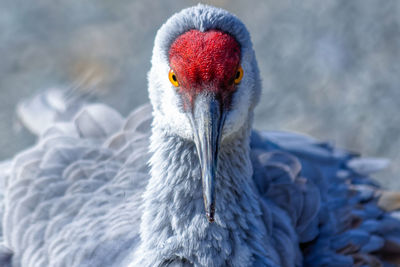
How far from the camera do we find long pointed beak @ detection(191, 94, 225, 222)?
2170 millimetres

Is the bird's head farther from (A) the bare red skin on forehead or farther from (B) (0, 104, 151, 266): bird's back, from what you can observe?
(B) (0, 104, 151, 266): bird's back

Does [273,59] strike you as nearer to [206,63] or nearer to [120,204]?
[120,204]

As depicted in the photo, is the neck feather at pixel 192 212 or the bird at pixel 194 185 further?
the neck feather at pixel 192 212

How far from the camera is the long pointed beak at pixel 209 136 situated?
2.17 meters

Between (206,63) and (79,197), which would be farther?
(79,197)

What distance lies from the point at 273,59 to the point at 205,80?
3.72 meters

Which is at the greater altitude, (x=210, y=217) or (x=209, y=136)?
(x=209, y=136)

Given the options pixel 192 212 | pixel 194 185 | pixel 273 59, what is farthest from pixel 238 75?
A: pixel 273 59

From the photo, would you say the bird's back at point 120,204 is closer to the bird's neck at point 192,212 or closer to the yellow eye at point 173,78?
the bird's neck at point 192,212

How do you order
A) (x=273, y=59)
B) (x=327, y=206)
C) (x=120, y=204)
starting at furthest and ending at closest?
(x=273, y=59)
(x=327, y=206)
(x=120, y=204)

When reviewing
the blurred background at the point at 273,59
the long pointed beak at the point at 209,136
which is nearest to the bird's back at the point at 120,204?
the long pointed beak at the point at 209,136

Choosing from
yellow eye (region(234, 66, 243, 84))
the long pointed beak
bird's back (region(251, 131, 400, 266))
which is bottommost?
→ bird's back (region(251, 131, 400, 266))

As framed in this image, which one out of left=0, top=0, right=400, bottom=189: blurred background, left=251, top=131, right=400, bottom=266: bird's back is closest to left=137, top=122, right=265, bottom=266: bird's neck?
left=251, top=131, right=400, bottom=266: bird's back

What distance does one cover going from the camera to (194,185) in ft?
8.09
